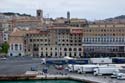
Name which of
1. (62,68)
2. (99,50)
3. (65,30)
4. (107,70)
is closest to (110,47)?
(99,50)

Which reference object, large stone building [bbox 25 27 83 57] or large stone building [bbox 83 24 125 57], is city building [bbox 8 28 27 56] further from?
large stone building [bbox 83 24 125 57]

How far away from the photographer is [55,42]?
52531 millimetres

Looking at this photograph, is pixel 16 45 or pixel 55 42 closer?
pixel 55 42

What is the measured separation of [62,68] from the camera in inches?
1452

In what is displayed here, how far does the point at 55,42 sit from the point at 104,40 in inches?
220

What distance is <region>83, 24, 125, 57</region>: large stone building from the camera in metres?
51.0

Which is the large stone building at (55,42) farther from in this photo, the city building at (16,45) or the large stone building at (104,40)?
the large stone building at (104,40)

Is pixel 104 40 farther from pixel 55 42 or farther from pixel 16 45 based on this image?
pixel 16 45

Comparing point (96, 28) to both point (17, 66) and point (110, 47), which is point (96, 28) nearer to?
point (110, 47)

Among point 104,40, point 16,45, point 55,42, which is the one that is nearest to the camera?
point 104,40

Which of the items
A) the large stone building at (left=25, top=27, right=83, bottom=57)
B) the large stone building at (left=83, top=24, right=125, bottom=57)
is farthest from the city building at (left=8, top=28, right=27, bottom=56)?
the large stone building at (left=83, top=24, right=125, bottom=57)

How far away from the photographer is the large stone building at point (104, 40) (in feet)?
167

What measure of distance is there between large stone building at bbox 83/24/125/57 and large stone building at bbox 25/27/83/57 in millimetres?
909

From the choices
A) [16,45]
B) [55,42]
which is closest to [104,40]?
[55,42]
